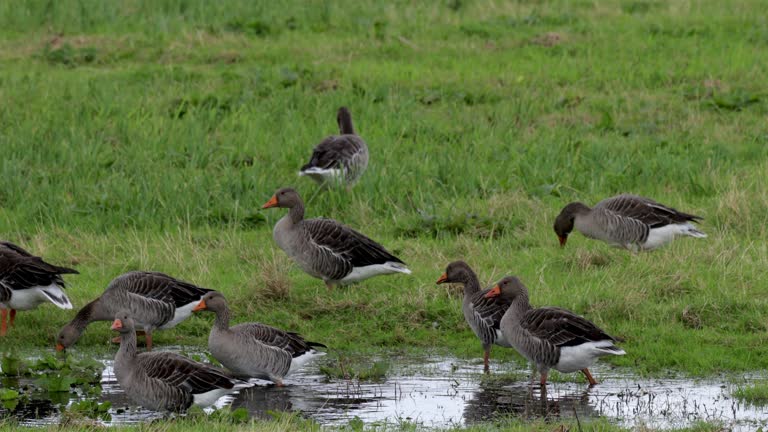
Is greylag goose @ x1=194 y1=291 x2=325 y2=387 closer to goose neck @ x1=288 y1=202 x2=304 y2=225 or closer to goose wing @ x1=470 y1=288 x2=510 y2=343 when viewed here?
goose wing @ x1=470 y1=288 x2=510 y2=343

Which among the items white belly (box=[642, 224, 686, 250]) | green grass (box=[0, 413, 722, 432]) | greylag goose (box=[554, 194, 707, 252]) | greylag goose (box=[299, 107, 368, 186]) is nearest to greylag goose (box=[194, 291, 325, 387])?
green grass (box=[0, 413, 722, 432])

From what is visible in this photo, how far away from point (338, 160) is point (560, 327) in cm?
560

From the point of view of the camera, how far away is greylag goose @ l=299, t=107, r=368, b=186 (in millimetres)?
14891

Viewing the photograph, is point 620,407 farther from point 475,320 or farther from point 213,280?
point 213,280

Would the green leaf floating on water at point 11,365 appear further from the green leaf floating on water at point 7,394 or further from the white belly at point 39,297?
the white belly at point 39,297

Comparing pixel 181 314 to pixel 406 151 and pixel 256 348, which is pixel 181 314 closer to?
pixel 256 348

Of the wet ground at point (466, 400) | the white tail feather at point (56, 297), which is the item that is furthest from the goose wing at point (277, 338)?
the white tail feather at point (56, 297)

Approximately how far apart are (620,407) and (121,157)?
9001 mm

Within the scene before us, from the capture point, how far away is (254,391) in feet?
33.7

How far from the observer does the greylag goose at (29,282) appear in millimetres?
11172

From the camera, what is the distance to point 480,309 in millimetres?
10672

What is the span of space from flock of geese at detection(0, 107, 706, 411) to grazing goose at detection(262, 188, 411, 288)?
0.01 metres

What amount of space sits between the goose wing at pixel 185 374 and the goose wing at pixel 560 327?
8.23 ft

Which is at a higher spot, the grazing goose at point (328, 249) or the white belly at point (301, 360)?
the grazing goose at point (328, 249)
